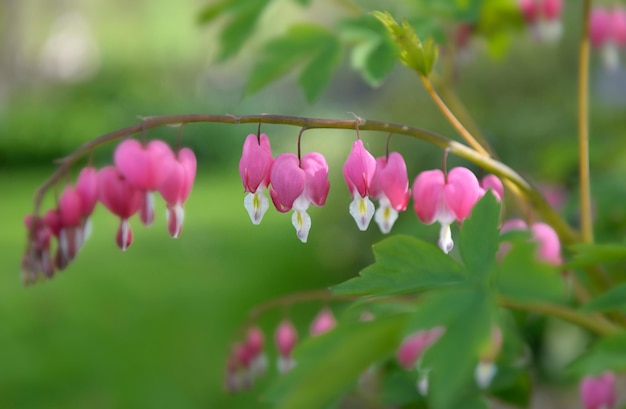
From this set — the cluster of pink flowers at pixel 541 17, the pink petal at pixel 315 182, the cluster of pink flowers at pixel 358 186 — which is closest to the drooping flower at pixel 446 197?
the cluster of pink flowers at pixel 358 186

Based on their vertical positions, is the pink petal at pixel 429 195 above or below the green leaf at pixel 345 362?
above

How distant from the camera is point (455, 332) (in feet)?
2.10

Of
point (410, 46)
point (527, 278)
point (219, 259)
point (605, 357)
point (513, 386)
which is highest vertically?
point (410, 46)

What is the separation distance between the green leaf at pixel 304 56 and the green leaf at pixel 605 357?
0.65 m

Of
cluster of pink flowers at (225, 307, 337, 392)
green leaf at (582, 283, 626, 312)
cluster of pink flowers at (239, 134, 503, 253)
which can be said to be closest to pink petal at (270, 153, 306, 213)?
cluster of pink flowers at (239, 134, 503, 253)

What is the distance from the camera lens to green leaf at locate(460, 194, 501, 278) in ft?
2.53

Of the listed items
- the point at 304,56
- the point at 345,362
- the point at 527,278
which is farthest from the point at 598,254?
the point at 304,56

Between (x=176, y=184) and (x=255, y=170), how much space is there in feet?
0.31

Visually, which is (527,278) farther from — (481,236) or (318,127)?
(318,127)

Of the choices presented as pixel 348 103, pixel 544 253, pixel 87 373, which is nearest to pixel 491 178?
pixel 544 253

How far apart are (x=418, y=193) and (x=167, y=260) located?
15.5 feet

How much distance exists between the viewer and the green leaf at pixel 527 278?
0.67 metres

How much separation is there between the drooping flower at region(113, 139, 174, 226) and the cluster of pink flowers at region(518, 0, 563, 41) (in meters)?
0.96

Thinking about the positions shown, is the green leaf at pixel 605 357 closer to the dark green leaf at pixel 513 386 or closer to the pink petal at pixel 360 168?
the pink petal at pixel 360 168
